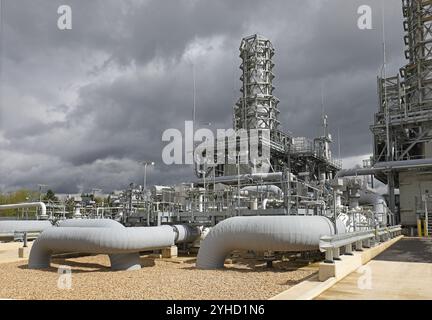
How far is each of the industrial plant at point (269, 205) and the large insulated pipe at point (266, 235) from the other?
0.11ft

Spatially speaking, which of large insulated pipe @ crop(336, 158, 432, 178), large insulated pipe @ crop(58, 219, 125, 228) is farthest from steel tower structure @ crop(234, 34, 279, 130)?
large insulated pipe @ crop(58, 219, 125, 228)

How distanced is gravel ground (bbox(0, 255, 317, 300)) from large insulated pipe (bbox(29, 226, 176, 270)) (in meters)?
0.64

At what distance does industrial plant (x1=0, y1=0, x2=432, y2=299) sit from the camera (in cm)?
1179

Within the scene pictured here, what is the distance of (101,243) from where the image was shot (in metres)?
12.5

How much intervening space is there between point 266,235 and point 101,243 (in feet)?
17.6

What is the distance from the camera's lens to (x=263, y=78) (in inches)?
1882

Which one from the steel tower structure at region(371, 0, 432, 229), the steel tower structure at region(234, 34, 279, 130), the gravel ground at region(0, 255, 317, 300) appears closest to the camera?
the gravel ground at region(0, 255, 317, 300)

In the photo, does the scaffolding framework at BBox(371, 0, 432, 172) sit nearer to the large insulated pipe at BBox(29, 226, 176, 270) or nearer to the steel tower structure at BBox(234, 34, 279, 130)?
the steel tower structure at BBox(234, 34, 279, 130)

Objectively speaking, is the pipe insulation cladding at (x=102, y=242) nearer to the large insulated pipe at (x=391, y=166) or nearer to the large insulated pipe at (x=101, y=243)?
the large insulated pipe at (x=101, y=243)

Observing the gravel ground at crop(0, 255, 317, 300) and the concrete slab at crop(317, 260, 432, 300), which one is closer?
the concrete slab at crop(317, 260, 432, 300)

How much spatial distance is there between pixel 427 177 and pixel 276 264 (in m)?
25.4

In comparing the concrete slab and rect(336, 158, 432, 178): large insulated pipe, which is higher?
rect(336, 158, 432, 178): large insulated pipe

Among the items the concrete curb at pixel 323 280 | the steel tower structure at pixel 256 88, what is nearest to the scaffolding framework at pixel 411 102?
the steel tower structure at pixel 256 88
